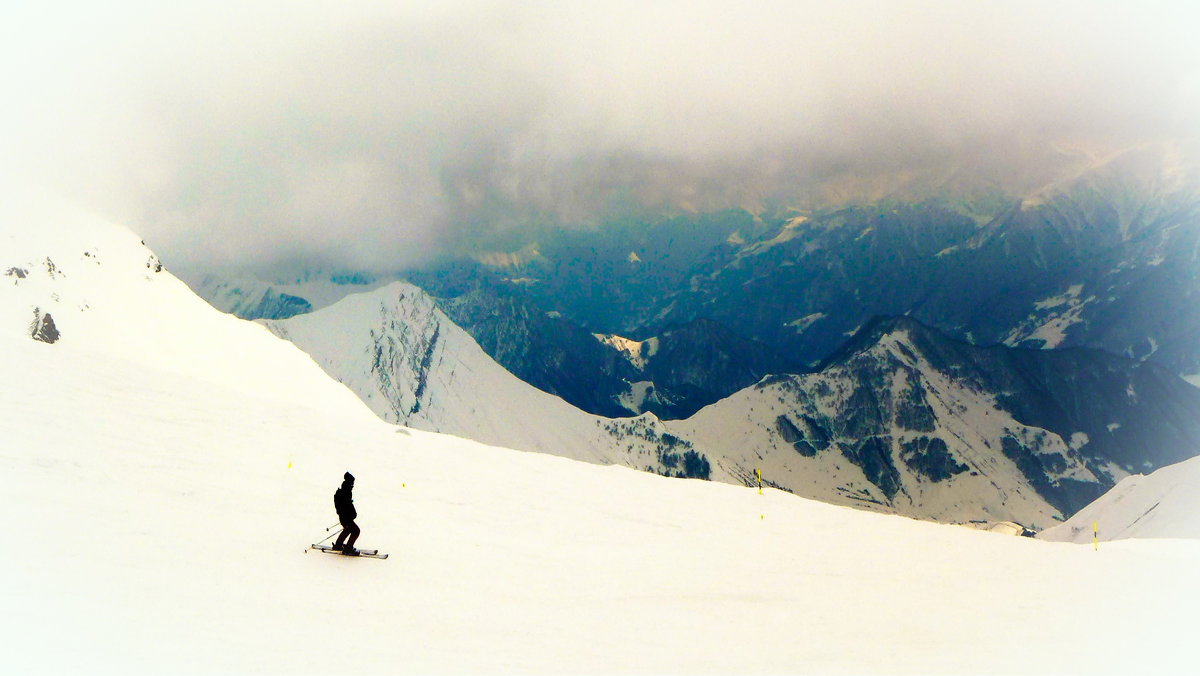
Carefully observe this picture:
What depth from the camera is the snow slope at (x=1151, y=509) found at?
416 feet

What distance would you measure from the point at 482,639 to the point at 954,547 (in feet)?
79.3

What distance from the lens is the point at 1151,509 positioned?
154 m

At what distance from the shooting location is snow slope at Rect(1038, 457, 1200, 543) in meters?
127

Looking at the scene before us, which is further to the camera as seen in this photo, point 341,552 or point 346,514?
point 341,552

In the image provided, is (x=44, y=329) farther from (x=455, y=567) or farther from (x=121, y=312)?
(x=455, y=567)

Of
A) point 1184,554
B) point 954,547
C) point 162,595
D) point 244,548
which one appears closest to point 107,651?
point 162,595

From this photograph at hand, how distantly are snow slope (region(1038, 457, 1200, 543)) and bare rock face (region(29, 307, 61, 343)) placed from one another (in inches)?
7215

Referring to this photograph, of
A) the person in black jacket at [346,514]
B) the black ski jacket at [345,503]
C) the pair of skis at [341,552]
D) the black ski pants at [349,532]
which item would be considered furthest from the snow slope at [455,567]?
the black ski jacket at [345,503]

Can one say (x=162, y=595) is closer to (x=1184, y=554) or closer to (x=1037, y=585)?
(x=1037, y=585)

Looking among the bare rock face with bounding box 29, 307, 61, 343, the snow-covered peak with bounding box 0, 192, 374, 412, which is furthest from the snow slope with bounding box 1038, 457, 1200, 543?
the bare rock face with bounding box 29, 307, 61, 343

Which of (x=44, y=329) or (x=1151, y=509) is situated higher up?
(x=44, y=329)

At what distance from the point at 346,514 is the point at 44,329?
161 m

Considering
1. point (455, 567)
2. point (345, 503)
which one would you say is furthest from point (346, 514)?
point (455, 567)

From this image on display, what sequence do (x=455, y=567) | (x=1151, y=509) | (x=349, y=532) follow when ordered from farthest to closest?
(x=1151, y=509), (x=455, y=567), (x=349, y=532)
